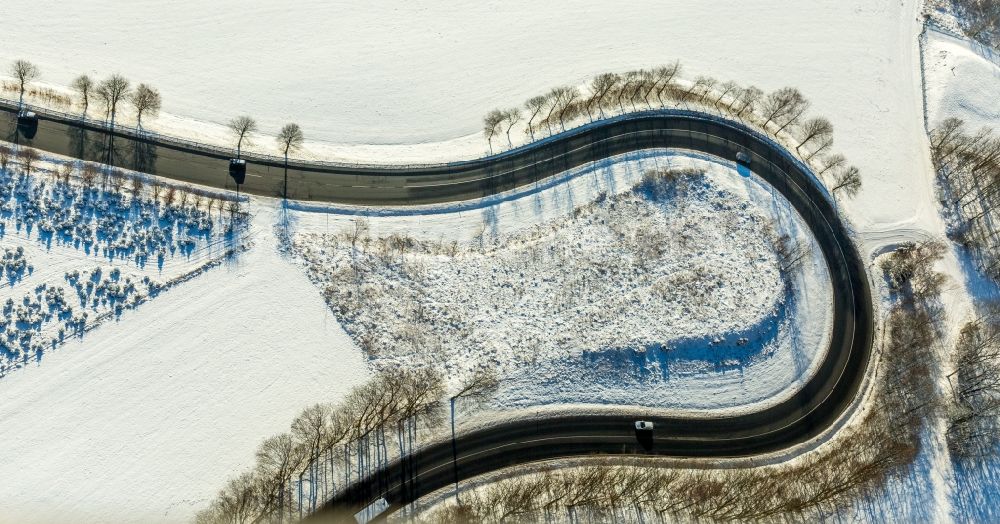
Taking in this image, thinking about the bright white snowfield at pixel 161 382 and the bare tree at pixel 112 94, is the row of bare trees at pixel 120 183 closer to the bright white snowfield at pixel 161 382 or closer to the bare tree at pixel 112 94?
the bright white snowfield at pixel 161 382

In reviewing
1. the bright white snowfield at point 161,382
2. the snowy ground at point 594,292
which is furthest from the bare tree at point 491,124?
the bright white snowfield at point 161,382

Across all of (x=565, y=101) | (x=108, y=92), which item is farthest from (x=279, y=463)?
(x=565, y=101)

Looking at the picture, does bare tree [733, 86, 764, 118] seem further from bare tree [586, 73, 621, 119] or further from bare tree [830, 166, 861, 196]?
bare tree [586, 73, 621, 119]

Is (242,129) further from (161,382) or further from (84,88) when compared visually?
(161,382)

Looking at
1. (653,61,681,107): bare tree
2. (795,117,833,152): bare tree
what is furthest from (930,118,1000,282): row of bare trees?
(653,61,681,107): bare tree

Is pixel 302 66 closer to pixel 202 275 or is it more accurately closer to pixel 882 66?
pixel 202 275

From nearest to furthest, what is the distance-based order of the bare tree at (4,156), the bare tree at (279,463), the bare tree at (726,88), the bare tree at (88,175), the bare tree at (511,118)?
1. the bare tree at (279,463)
2. the bare tree at (4,156)
3. the bare tree at (88,175)
4. the bare tree at (511,118)
5. the bare tree at (726,88)
